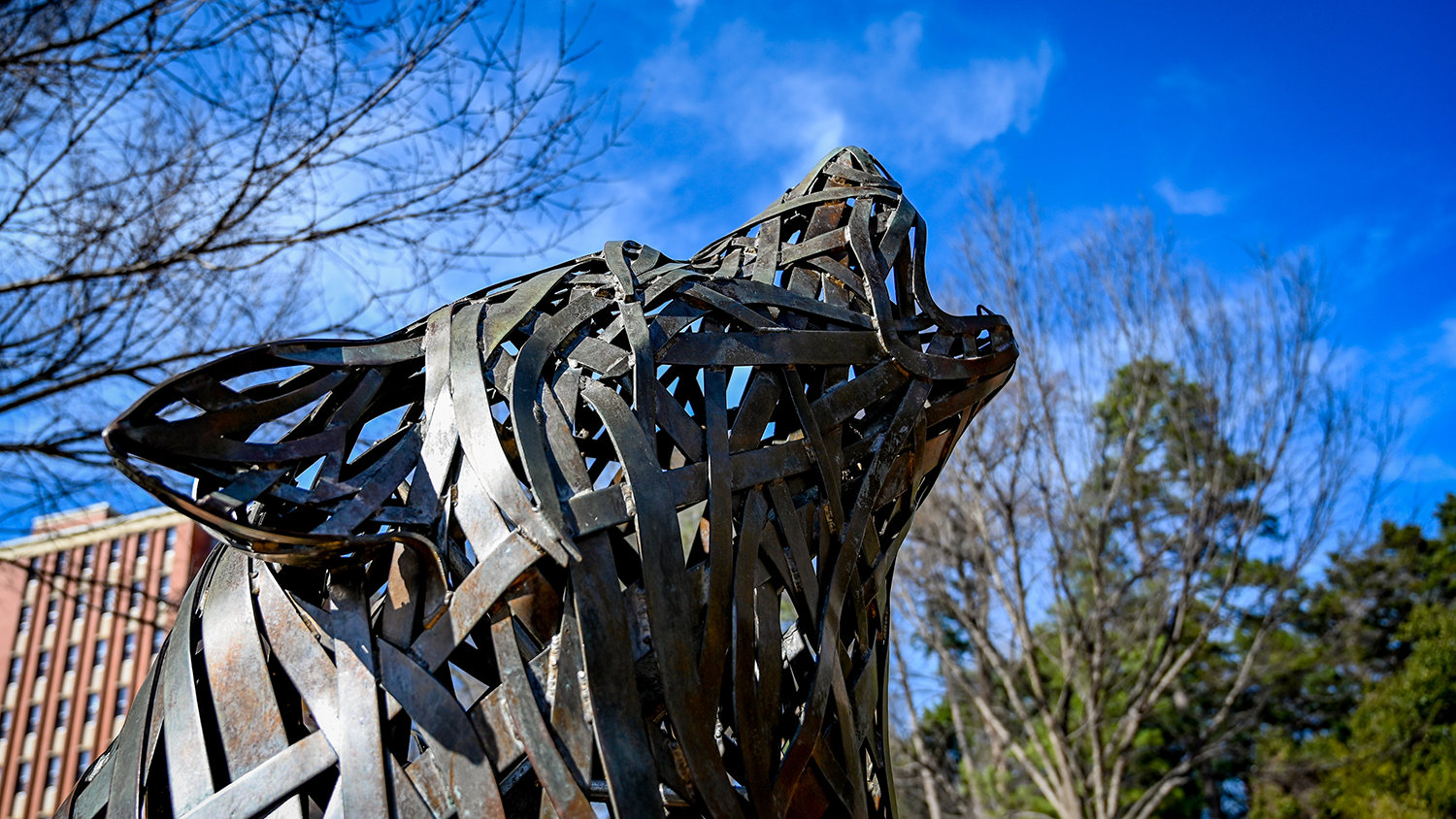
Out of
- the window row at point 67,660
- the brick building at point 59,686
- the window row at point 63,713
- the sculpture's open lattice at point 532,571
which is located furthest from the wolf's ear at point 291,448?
the window row at point 67,660

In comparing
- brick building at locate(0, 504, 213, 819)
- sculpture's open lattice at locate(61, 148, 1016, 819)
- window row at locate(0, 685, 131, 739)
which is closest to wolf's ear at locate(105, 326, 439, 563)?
sculpture's open lattice at locate(61, 148, 1016, 819)

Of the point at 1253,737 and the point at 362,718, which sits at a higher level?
the point at 362,718

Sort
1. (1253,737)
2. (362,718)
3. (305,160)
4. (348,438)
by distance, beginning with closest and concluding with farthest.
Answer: (362,718) < (348,438) < (305,160) < (1253,737)

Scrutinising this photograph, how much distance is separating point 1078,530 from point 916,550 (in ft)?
4.08

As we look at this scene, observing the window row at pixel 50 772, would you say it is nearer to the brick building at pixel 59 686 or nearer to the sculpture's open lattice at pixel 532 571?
the brick building at pixel 59 686

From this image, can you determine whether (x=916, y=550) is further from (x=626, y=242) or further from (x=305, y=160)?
(x=626, y=242)

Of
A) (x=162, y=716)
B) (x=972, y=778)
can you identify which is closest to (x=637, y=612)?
(x=162, y=716)

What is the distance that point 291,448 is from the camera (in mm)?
840

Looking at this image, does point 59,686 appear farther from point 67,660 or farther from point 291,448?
point 291,448

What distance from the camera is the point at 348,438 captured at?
89 cm

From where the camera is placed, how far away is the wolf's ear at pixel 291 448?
0.77 metres

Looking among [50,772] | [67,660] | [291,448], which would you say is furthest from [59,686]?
[291,448]

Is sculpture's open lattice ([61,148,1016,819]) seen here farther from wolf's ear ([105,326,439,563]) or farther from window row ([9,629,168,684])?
window row ([9,629,168,684])

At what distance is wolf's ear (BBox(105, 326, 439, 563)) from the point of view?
30.2 inches
